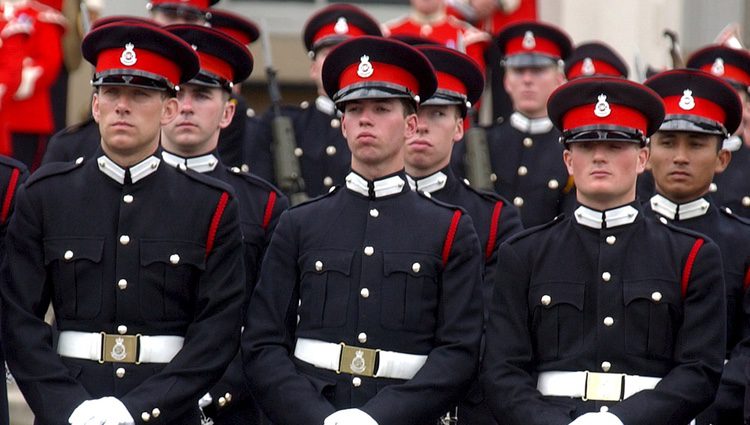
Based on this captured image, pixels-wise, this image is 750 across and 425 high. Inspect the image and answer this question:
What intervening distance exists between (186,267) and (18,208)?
667 mm

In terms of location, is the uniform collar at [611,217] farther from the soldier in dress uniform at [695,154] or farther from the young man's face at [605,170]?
the soldier in dress uniform at [695,154]

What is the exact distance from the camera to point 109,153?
6.61 metres

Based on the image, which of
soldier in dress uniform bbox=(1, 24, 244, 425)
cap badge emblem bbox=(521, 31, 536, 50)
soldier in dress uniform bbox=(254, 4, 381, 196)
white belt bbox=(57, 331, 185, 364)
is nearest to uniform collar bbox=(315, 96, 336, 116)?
soldier in dress uniform bbox=(254, 4, 381, 196)

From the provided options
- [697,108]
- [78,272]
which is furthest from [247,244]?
[697,108]

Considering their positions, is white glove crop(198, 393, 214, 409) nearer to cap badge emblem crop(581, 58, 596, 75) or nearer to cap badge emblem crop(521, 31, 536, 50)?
cap badge emblem crop(521, 31, 536, 50)

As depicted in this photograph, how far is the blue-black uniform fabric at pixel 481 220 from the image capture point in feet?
23.8

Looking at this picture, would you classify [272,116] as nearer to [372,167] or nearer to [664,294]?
[372,167]

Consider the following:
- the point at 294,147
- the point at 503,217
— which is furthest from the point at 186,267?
the point at 294,147

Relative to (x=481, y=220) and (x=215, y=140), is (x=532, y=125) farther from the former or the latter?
(x=215, y=140)

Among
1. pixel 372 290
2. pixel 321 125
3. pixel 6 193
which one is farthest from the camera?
pixel 321 125

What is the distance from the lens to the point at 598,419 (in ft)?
20.3

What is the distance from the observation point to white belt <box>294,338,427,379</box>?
653 centimetres

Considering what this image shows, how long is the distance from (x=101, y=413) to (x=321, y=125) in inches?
134

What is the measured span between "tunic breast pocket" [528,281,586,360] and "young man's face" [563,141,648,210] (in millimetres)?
338
